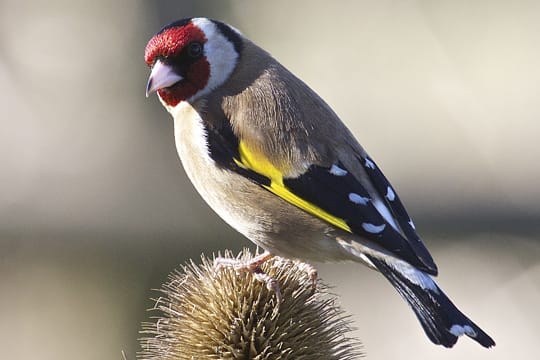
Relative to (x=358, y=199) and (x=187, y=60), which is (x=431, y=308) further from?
(x=187, y=60)

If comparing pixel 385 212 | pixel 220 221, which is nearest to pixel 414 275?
pixel 385 212

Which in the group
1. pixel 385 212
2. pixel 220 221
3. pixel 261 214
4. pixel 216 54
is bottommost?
pixel 220 221

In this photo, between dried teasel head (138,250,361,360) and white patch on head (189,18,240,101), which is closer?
dried teasel head (138,250,361,360)

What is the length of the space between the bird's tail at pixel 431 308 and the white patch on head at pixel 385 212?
110 millimetres

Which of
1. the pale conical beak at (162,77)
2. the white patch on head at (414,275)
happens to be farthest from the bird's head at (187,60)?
the white patch on head at (414,275)

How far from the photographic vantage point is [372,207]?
93.0 inches

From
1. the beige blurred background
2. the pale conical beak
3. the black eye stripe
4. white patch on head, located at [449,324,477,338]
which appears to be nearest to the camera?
white patch on head, located at [449,324,477,338]

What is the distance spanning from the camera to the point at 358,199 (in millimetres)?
2367

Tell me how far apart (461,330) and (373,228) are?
1.01ft

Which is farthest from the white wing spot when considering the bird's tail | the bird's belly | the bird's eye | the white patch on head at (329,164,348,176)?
the bird's eye

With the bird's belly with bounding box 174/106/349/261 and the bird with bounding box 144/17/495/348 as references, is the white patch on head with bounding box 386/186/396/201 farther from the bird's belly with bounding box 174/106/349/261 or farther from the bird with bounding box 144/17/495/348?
the bird's belly with bounding box 174/106/349/261

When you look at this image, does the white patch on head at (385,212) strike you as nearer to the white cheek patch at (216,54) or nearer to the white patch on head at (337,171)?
the white patch on head at (337,171)

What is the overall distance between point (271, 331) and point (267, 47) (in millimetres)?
4271

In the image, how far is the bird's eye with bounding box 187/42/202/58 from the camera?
268 cm
